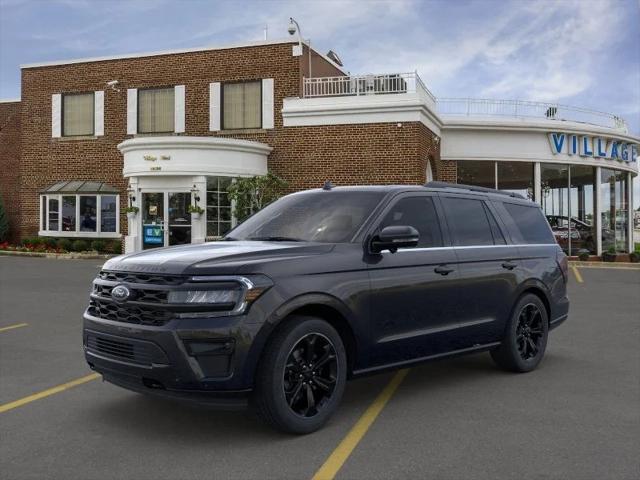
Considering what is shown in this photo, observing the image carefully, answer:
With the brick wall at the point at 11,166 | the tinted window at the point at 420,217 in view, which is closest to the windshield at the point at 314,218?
the tinted window at the point at 420,217

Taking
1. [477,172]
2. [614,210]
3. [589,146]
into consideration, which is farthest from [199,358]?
[614,210]

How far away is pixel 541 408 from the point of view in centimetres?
524

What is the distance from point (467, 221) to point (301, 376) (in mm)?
2551

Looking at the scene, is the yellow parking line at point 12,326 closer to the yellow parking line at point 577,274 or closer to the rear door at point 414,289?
the rear door at point 414,289

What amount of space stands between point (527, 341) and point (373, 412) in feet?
7.64

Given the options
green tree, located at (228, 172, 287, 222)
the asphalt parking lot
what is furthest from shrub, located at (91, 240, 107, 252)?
the asphalt parking lot

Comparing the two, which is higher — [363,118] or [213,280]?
[363,118]

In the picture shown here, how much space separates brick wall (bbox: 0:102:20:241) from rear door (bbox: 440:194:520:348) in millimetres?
25889

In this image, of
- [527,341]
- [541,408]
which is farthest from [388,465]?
[527,341]

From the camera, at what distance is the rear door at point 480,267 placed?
5.79 metres

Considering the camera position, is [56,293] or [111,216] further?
[111,216]

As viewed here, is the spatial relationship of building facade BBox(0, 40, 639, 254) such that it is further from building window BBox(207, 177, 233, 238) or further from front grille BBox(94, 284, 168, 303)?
front grille BBox(94, 284, 168, 303)

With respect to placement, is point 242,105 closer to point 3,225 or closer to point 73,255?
point 73,255

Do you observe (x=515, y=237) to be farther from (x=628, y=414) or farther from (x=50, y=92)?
(x=50, y=92)
